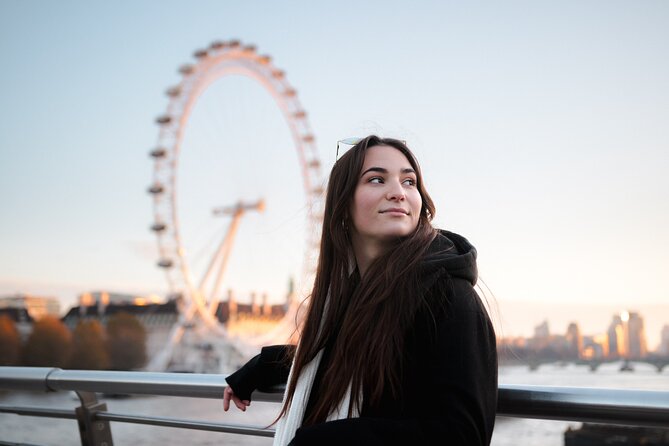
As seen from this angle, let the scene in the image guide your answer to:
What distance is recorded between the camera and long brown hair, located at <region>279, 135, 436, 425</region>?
1300 mm

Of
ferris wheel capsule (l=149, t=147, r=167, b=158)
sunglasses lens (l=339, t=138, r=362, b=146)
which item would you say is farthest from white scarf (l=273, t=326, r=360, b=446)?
ferris wheel capsule (l=149, t=147, r=167, b=158)

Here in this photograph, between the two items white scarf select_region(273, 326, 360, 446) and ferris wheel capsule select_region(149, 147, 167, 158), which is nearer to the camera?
white scarf select_region(273, 326, 360, 446)

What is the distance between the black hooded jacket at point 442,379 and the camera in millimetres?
1157

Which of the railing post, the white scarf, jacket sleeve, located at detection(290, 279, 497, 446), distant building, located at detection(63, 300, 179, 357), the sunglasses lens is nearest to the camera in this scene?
jacket sleeve, located at detection(290, 279, 497, 446)

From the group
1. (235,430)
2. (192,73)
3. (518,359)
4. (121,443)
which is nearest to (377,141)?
(518,359)

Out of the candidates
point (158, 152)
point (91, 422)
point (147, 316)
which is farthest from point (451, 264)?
point (147, 316)

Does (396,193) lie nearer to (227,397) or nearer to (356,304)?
(356,304)

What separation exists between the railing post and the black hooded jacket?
130cm

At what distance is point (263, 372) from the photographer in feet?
5.69

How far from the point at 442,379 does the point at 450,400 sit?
0.12 feet

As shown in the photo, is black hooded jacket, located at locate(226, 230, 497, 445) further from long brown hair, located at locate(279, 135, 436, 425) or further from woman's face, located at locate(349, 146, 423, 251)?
woman's face, located at locate(349, 146, 423, 251)

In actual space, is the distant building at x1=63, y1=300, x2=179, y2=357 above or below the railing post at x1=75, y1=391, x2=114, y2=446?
below

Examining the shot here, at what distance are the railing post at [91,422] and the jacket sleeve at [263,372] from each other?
0.81 meters

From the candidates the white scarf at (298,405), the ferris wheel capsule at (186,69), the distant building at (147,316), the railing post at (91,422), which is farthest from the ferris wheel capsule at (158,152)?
the distant building at (147,316)
